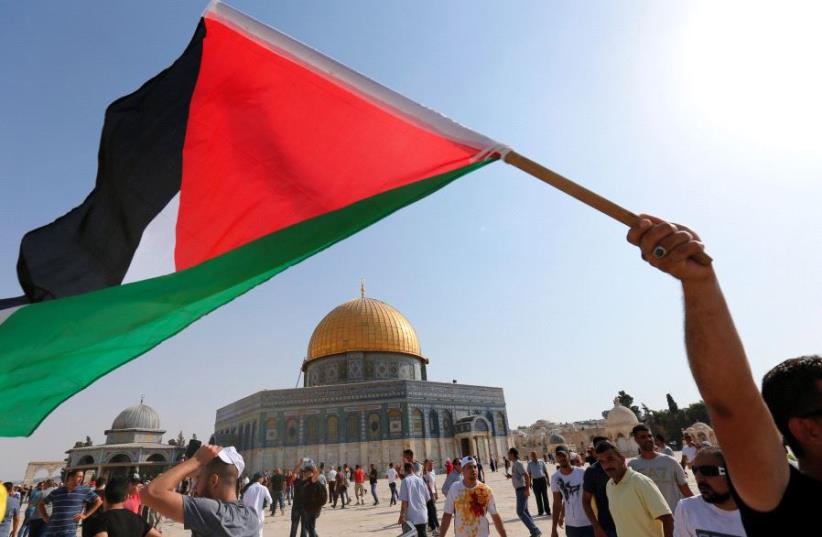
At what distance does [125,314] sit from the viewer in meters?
2.62

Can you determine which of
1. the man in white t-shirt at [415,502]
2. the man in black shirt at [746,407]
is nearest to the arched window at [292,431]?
the man in white t-shirt at [415,502]

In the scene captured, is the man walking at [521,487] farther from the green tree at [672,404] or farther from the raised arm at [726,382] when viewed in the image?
the green tree at [672,404]

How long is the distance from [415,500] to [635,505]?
3.95 m

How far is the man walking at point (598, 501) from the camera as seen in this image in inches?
185

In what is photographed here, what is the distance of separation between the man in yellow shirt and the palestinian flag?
10.4ft

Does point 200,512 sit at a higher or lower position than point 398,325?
lower

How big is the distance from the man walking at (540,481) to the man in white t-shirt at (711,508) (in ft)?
24.3

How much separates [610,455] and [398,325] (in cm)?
3133

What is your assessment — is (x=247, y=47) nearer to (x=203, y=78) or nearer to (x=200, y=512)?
(x=203, y=78)

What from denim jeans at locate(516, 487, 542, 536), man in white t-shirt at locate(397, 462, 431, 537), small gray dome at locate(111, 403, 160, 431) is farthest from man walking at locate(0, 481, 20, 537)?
small gray dome at locate(111, 403, 160, 431)

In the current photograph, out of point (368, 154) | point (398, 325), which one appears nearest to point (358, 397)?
point (398, 325)

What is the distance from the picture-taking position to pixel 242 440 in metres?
32.4

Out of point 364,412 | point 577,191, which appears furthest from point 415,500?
point 364,412

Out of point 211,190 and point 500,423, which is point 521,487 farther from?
point 500,423
